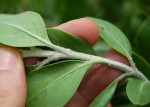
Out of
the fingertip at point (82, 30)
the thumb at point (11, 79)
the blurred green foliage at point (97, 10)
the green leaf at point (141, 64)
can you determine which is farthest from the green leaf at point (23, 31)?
the blurred green foliage at point (97, 10)

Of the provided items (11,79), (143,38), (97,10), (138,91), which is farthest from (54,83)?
(97,10)

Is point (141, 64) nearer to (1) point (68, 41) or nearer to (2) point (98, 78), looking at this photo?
(2) point (98, 78)

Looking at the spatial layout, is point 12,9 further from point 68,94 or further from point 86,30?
point 68,94

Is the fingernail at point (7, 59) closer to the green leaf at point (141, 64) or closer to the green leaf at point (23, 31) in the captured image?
the green leaf at point (23, 31)

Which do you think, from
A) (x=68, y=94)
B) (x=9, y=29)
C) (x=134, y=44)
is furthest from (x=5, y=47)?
(x=134, y=44)

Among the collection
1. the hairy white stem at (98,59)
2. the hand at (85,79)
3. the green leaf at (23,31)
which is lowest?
the hand at (85,79)

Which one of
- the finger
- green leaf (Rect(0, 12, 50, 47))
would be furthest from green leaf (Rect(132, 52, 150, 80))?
green leaf (Rect(0, 12, 50, 47))
